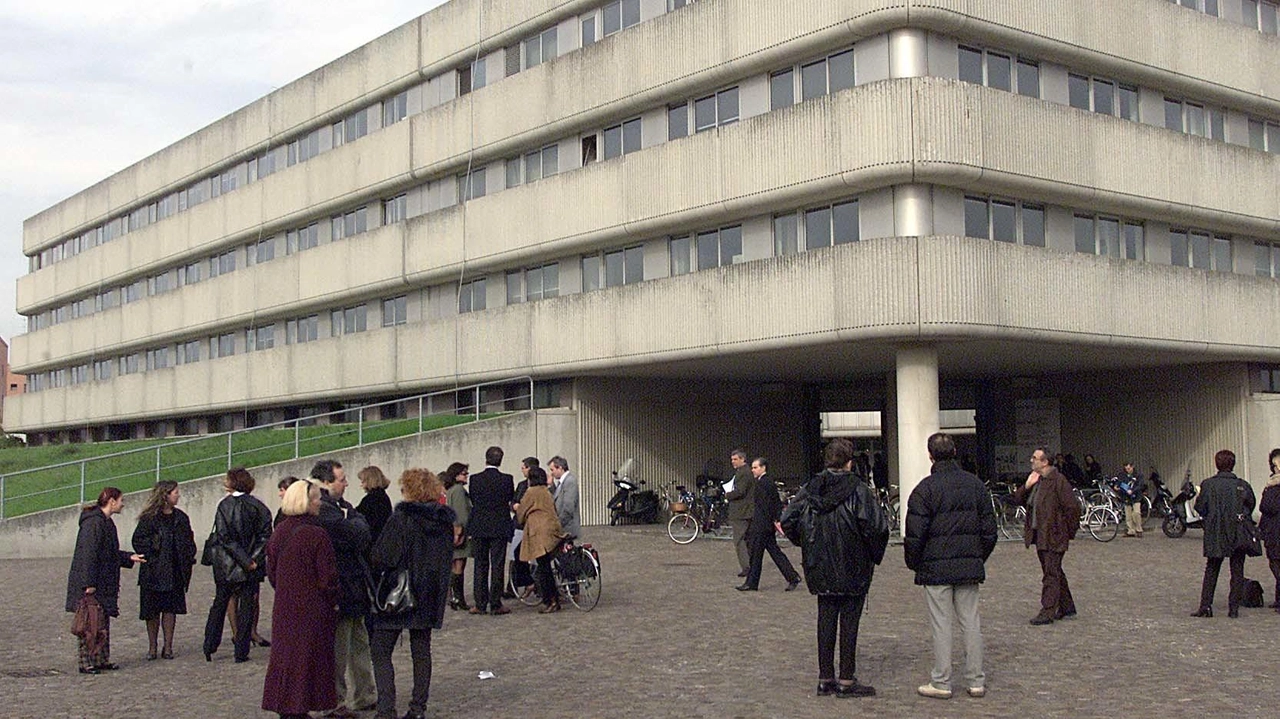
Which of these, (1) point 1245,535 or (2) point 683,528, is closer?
(1) point 1245,535

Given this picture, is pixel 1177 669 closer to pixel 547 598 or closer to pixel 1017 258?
pixel 547 598

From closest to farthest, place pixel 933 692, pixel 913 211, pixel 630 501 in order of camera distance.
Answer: pixel 933 692 → pixel 913 211 → pixel 630 501

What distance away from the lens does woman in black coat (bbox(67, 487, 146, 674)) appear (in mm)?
12172

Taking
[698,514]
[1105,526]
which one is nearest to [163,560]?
[698,514]

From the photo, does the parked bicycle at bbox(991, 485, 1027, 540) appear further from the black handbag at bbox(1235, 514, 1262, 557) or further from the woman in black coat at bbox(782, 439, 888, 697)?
the woman in black coat at bbox(782, 439, 888, 697)

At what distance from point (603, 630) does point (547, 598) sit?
1733 millimetres

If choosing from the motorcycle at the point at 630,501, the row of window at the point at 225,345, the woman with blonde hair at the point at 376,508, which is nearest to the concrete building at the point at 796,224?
the row of window at the point at 225,345

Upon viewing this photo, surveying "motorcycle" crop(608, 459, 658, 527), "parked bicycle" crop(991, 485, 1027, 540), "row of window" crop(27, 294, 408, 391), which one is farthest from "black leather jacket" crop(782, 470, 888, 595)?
"row of window" crop(27, 294, 408, 391)

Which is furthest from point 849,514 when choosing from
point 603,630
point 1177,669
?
point 603,630

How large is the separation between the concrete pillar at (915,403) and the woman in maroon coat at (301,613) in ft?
54.9

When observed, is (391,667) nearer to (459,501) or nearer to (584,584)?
(459,501)

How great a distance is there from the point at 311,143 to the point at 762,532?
29.4 meters

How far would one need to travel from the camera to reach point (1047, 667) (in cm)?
1111

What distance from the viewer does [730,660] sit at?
11.8 metres
